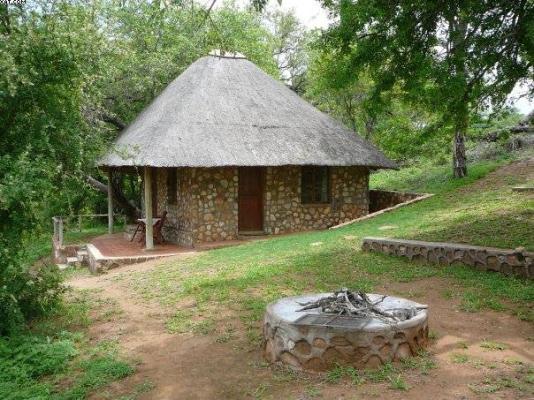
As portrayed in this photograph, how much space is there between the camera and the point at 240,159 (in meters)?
13.5

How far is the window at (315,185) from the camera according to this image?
15.8m

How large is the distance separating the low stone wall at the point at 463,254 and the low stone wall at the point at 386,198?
22.6ft

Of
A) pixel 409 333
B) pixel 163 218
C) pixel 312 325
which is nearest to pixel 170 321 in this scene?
pixel 312 325

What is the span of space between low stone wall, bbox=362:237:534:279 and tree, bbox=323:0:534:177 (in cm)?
245

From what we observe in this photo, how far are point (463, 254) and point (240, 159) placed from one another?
21.2ft

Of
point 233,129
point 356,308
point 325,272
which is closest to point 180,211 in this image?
point 233,129

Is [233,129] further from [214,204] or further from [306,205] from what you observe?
[306,205]

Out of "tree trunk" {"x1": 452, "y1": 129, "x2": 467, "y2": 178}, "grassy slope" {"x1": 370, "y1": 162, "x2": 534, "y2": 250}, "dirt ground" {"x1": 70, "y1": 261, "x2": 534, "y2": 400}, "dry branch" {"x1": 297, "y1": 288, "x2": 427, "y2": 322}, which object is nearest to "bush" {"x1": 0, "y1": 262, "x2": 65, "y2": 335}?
"dirt ground" {"x1": 70, "y1": 261, "x2": 534, "y2": 400}

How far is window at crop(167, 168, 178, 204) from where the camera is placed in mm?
15266

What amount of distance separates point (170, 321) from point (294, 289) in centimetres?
191

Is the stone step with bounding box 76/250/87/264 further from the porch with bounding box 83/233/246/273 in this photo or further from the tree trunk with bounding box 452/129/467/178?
the tree trunk with bounding box 452/129/467/178

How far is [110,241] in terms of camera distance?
16062 mm

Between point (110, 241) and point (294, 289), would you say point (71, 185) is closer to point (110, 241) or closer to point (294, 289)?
point (294, 289)

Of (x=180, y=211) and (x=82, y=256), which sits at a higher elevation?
(x=180, y=211)
